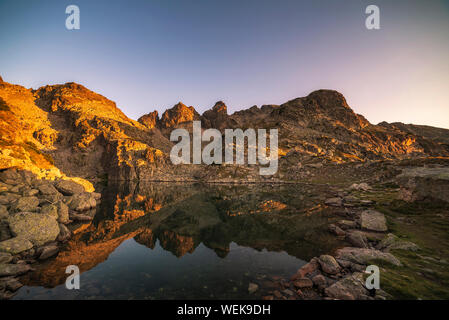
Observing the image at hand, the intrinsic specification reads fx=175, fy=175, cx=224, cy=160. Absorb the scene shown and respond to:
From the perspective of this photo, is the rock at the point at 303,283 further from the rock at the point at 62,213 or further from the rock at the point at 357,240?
the rock at the point at 62,213

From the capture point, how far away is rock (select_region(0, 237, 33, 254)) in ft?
41.5

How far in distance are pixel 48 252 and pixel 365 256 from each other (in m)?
24.3

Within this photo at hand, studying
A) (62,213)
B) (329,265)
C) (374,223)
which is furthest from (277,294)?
(62,213)

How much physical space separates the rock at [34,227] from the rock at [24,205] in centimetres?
414

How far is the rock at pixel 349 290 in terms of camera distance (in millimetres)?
8438

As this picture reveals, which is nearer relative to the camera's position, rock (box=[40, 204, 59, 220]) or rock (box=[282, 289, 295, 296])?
rock (box=[282, 289, 295, 296])

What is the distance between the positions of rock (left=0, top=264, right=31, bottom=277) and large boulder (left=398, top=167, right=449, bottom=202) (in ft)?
131

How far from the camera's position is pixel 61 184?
3067 cm

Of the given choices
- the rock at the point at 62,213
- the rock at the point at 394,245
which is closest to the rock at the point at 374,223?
the rock at the point at 394,245

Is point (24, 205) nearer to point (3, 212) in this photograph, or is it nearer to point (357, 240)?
point (3, 212)

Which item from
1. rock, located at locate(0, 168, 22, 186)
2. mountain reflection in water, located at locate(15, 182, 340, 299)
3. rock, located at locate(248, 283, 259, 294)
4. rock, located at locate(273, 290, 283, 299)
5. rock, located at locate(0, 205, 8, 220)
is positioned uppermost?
rock, located at locate(0, 168, 22, 186)

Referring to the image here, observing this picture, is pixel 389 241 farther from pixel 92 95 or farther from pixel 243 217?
pixel 92 95

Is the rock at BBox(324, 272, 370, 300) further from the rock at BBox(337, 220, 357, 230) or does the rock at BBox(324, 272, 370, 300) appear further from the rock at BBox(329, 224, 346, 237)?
the rock at BBox(337, 220, 357, 230)

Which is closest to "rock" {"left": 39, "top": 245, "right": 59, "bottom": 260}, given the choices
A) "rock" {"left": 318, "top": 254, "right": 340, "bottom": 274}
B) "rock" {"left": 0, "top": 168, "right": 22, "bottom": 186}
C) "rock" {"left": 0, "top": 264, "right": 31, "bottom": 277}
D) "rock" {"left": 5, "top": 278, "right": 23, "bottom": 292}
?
"rock" {"left": 0, "top": 264, "right": 31, "bottom": 277}
